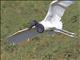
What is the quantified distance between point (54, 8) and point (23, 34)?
1272 millimetres

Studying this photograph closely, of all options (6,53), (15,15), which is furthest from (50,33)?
(15,15)

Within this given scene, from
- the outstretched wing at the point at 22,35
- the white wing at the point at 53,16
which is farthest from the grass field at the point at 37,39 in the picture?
the white wing at the point at 53,16

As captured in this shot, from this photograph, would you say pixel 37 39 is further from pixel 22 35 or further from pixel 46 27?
pixel 46 27

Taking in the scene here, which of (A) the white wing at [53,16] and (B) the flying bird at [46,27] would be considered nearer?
(A) the white wing at [53,16]

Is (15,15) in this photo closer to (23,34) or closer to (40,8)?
(40,8)

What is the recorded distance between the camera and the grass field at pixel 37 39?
14.3 meters

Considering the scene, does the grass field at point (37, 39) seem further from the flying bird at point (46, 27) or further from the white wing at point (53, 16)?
the white wing at point (53, 16)

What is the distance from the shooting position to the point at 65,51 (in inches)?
559

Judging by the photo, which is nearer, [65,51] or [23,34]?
[65,51]

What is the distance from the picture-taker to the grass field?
14.3m

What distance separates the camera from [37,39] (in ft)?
52.5

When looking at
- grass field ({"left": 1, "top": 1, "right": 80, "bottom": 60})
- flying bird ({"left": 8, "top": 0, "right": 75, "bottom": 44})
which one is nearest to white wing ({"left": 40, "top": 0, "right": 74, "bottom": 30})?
flying bird ({"left": 8, "top": 0, "right": 75, "bottom": 44})

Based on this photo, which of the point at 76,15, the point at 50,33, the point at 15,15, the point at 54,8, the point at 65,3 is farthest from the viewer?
the point at 15,15

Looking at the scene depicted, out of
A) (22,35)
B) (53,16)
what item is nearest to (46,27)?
(53,16)
